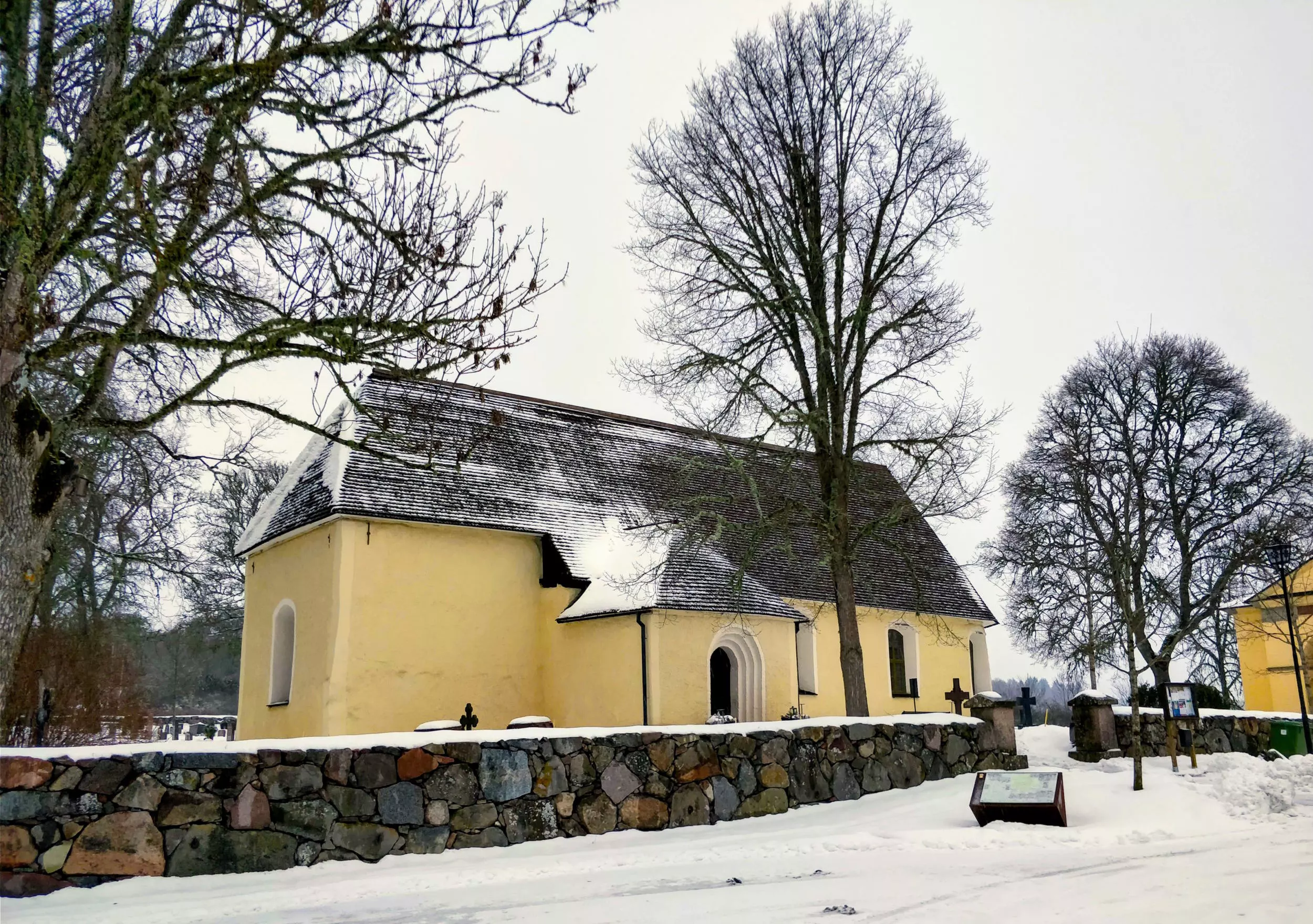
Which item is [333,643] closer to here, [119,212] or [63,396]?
[63,396]

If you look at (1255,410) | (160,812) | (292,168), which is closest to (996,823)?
(160,812)

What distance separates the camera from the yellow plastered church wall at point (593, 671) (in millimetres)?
17609

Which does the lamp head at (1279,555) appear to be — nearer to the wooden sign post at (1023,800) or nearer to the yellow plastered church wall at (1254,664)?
the yellow plastered church wall at (1254,664)

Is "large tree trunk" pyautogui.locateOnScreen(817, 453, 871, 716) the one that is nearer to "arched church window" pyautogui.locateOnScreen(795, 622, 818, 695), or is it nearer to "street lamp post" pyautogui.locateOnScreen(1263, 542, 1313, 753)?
"arched church window" pyautogui.locateOnScreen(795, 622, 818, 695)

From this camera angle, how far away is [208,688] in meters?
42.8

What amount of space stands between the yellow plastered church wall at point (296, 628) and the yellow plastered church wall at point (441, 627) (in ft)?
2.00

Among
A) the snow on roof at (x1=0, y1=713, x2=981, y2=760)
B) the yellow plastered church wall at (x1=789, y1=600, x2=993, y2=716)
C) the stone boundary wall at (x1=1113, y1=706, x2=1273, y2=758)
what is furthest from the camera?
the yellow plastered church wall at (x1=789, y1=600, x2=993, y2=716)

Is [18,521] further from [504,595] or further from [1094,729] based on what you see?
[1094,729]

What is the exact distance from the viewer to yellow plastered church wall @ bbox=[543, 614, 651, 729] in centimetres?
1761

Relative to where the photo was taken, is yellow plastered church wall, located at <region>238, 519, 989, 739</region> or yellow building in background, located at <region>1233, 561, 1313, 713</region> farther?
yellow building in background, located at <region>1233, 561, 1313, 713</region>

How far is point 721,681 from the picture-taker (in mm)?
19938

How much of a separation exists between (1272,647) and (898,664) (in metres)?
13.4

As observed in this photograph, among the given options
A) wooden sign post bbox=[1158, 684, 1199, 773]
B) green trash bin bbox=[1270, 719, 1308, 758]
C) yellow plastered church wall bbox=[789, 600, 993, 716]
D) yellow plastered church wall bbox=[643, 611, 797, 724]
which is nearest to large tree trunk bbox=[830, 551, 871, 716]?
yellow plastered church wall bbox=[643, 611, 797, 724]

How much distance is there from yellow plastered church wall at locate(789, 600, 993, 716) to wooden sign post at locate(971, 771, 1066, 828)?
10.5 metres
